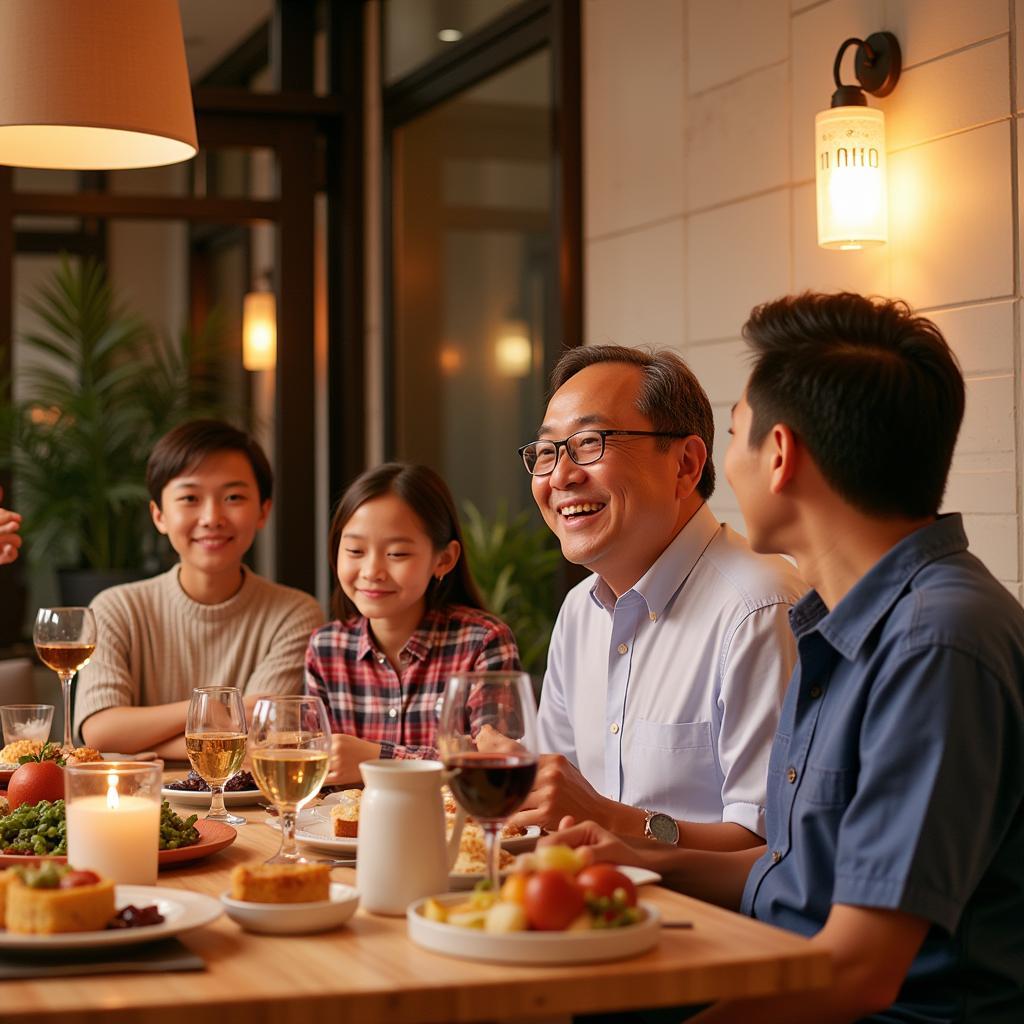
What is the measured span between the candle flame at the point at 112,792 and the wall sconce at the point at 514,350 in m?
3.46

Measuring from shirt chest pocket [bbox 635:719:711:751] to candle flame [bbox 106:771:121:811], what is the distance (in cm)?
89

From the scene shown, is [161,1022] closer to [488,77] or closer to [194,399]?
[488,77]

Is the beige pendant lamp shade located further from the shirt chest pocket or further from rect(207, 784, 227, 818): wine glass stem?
the shirt chest pocket

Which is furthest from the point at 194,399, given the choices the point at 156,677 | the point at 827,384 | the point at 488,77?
the point at 827,384

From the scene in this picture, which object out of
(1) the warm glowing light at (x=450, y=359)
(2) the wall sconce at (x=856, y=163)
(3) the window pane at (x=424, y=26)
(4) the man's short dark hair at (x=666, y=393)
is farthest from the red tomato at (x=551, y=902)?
(1) the warm glowing light at (x=450, y=359)

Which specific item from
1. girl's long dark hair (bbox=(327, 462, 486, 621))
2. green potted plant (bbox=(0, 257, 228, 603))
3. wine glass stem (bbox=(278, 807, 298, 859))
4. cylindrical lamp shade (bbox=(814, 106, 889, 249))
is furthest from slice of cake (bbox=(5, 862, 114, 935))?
green potted plant (bbox=(0, 257, 228, 603))

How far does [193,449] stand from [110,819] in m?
1.78

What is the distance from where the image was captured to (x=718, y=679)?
2031mm

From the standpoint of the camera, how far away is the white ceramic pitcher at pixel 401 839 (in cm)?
134

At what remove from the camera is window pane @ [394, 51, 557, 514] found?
15.6 feet

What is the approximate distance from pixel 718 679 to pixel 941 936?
64cm

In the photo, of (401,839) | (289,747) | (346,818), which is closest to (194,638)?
(346,818)

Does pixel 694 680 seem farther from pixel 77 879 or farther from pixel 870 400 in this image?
pixel 77 879

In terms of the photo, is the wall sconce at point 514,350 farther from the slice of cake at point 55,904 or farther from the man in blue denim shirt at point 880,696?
the slice of cake at point 55,904
